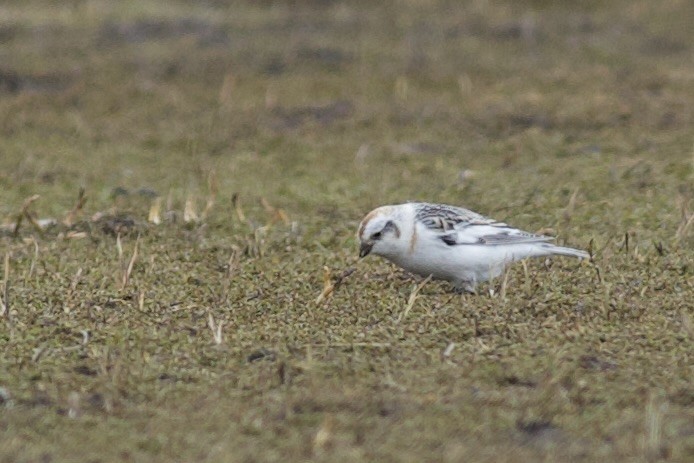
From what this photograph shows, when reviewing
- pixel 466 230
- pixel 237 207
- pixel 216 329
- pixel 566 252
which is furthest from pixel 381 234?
pixel 237 207

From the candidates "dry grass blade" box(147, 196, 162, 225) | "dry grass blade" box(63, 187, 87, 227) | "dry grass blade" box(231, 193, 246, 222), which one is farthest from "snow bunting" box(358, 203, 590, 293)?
"dry grass blade" box(63, 187, 87, 227)

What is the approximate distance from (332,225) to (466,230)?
4.59ft

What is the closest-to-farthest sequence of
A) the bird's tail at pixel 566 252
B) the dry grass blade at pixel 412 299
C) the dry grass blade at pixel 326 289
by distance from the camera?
the dry grass blade at pixel 412 299 → the dry grass blade at pixel 326 289 → the bird's tail at pixel 566 252

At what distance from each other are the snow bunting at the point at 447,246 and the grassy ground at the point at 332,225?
0.44 ft

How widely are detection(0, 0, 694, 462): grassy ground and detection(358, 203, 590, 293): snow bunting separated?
133 millimetres

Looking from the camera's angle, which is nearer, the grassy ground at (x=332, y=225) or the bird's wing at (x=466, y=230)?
the grassy ground at (x=332, y=225)

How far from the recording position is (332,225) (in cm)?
711

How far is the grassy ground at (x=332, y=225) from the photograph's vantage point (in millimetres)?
4051

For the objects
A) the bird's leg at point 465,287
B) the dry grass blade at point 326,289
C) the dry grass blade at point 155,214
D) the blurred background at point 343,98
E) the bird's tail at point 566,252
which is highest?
the bird's tail at point 566,252

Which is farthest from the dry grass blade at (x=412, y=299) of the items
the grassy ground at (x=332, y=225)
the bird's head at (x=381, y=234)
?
the bird's head at (x=381, y=234)

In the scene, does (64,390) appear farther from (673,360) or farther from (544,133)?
(544,133)

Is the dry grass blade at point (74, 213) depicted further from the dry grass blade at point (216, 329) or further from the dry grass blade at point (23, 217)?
the dry grass blade at point (216, 329)

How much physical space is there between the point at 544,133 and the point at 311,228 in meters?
2.66

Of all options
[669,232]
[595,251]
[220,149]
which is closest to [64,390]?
[595,251]
